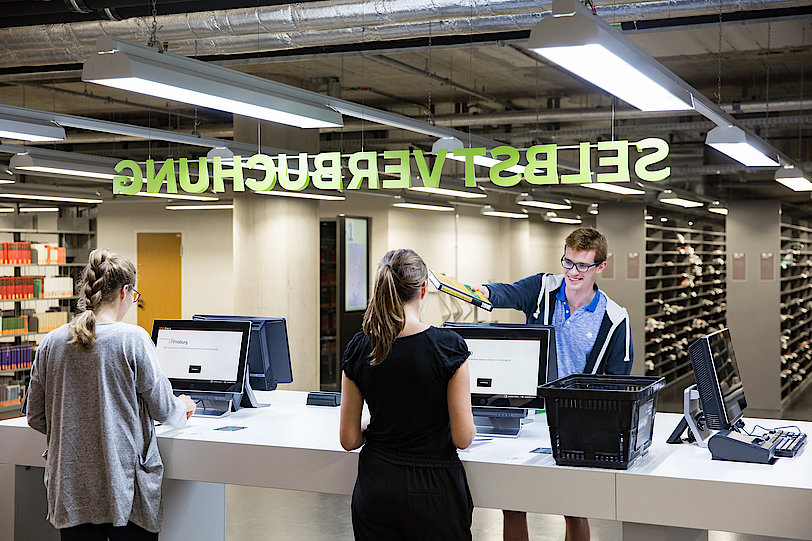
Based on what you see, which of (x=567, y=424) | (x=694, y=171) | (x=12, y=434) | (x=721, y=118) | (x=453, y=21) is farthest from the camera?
(x=694, y=171)

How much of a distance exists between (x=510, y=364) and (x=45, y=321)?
30.3 ft

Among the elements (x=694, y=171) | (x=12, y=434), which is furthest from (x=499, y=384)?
(x=694, y=171)

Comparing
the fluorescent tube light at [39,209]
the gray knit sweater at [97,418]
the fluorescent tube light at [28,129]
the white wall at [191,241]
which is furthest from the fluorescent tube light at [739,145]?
the white wall at [191,241]

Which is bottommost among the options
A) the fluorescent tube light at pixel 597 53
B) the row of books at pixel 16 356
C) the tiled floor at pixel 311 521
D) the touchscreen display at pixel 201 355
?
the tiled floor at pixel 311 521

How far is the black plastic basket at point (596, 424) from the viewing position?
314cm

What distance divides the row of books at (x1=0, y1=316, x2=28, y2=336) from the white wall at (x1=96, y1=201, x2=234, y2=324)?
429 centimetres

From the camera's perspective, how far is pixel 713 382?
11.4 feet

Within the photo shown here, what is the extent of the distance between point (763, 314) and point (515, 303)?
26.9 feet

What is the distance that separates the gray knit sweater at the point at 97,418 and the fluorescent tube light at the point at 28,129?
257 centimetres

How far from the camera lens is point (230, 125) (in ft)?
41.2

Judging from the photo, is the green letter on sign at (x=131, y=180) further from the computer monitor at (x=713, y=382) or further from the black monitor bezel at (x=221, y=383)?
the computer monitor at (x=713, y=382)

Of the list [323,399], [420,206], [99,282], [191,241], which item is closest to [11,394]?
[191,241]

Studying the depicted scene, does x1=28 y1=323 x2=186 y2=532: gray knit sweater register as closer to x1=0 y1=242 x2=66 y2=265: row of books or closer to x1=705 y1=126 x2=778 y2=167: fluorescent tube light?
x1=705 y1=126 x2=778 y2=167: fluorescent tube light

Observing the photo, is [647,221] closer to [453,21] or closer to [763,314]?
[763,314]
